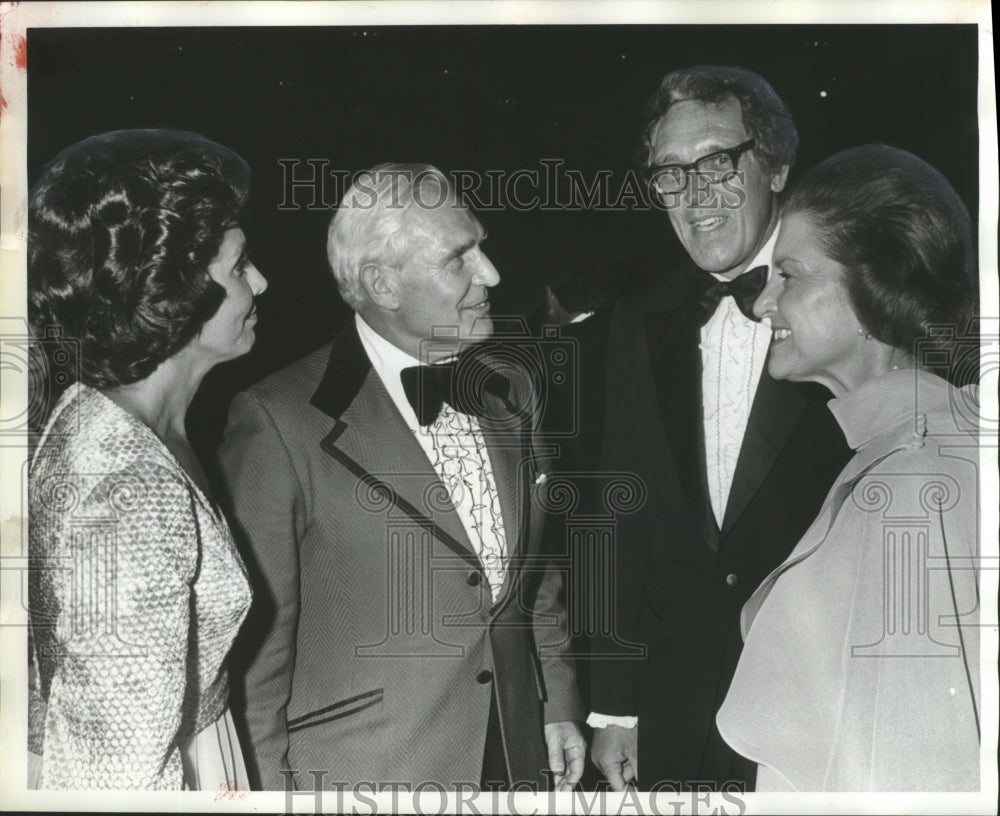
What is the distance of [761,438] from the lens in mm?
2146

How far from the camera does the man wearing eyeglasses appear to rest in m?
2.15

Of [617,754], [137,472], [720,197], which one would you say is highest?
[720,197]

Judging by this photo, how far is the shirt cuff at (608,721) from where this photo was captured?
218 centimetres

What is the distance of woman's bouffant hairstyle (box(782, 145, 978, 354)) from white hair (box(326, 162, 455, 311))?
86 centimetres

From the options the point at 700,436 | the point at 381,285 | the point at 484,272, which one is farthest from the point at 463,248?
the point at 700,436

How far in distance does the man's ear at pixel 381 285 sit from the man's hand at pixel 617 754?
44.0 inches

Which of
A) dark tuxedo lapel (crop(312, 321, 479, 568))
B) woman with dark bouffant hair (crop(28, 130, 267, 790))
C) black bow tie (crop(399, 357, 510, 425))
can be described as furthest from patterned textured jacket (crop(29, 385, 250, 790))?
black bow tie (crop(399, 357, 510, 425))

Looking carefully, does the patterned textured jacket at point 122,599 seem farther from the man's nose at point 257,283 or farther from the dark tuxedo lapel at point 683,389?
the dark tuxedo lapel at point 683,389

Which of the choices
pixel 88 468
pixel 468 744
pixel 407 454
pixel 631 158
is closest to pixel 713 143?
pixel 631 158

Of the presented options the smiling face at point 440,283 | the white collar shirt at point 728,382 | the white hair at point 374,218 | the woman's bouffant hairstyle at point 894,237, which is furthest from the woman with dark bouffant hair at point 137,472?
the woman's bouffant hairstyle at point 894,237

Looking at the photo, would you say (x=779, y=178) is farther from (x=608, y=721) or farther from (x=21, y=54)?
(x=21, y=54)

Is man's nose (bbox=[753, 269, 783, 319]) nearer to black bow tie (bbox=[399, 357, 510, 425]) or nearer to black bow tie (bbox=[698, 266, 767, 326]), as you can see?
black bow tie (bbox=[698, 266, 767, 326])

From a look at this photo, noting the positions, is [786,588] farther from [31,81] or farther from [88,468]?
[31,81]

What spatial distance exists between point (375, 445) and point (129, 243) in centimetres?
74
